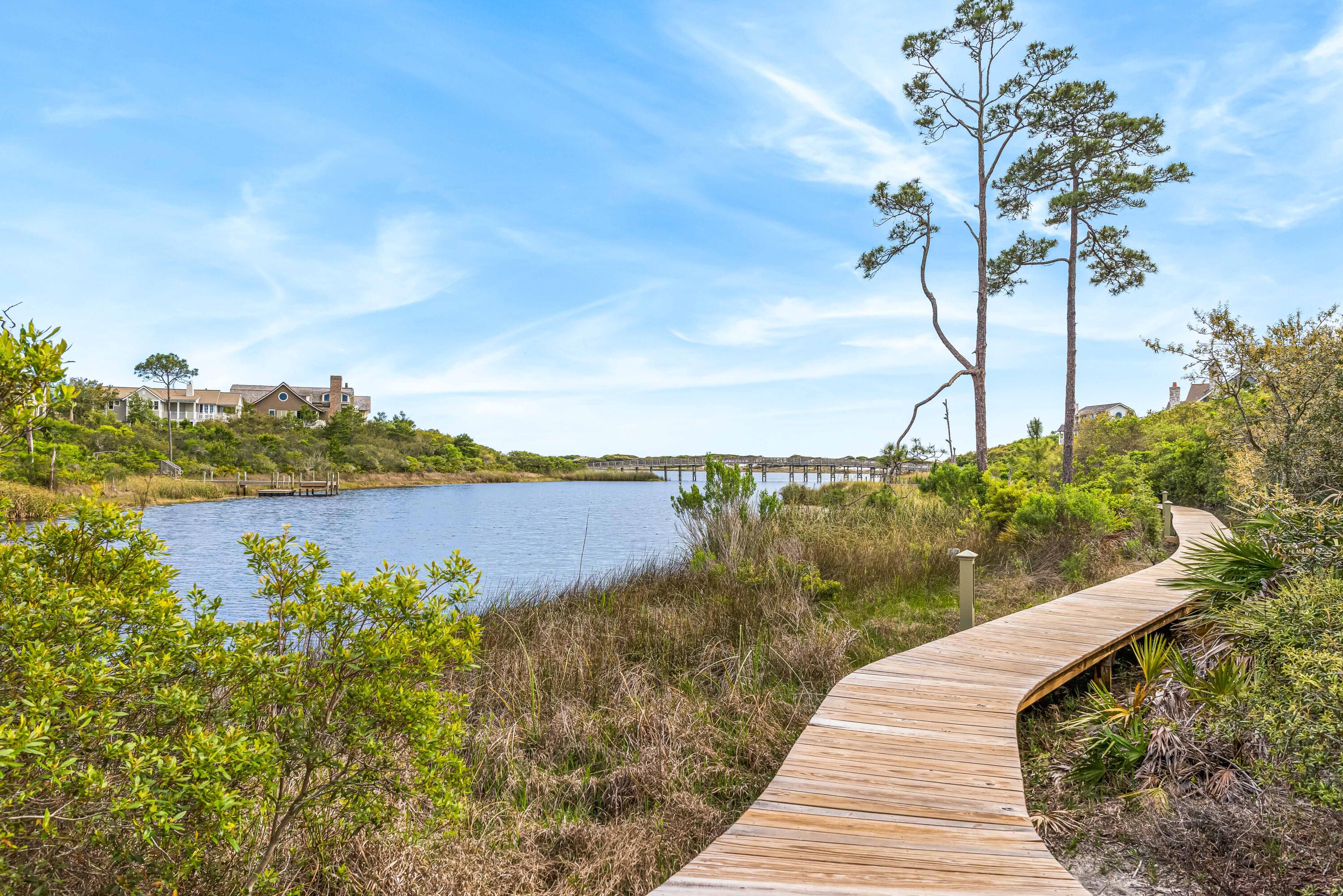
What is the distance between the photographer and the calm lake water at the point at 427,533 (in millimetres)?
12258

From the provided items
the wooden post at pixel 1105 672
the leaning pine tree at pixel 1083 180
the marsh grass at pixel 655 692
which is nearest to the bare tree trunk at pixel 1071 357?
the leaning pine tree at pixel 1083 180

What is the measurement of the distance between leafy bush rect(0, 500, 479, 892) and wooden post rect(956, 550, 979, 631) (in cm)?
524

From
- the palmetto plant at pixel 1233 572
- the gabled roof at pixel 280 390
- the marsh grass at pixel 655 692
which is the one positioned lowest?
the marsh grass at pixel 655 692

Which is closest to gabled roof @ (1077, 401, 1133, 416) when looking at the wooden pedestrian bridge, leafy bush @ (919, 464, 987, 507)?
the wooden pedestrian bridge

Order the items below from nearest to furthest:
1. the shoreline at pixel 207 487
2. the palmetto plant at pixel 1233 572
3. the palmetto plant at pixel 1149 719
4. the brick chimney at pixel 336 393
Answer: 1. the palmetto plant at pixel 1149 719
2. the palmetto plant at pixel 1233 572
3. the shoreline at pixel 207 487
4. the brick chimney at pixel 336 393

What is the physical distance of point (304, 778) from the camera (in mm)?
2059

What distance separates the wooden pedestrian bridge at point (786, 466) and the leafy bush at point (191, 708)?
7.94 meters

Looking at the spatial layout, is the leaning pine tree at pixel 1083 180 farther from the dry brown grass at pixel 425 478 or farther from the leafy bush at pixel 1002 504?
the dry brown grass at pixel 425 478

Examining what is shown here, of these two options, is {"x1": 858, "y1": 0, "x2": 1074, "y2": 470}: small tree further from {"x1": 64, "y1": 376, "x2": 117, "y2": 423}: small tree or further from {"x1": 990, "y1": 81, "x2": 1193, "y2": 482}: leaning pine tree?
{"x1": 64, "y1": 376, "x2": 117, "y2": 423}: small tree

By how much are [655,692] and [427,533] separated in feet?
57.7

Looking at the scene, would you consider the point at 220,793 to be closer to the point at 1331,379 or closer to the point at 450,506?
the point at 1331,379

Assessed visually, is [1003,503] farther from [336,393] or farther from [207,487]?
[336,393]

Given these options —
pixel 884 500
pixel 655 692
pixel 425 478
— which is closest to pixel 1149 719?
pixel 655 692

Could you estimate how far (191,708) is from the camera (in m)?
1.79
